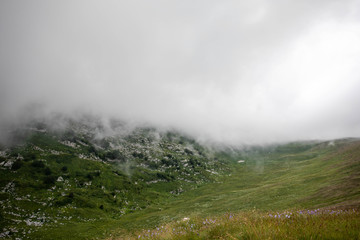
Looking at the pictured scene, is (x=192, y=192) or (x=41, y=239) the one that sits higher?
(x=41, y=239)

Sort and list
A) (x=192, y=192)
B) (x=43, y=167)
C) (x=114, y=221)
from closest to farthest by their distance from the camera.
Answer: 1. (x=114, y=221)
2. (x=43, y=167)
3. (x=192, y=192)

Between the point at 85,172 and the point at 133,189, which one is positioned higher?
the point at 85,172

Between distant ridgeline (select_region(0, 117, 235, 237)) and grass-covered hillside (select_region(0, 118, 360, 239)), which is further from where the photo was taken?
distant ridgeline (select_region(0, 117, 235, 237))

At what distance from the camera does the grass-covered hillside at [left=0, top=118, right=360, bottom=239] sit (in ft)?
93.7

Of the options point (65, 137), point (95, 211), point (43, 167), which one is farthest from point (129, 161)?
point (95, 211)

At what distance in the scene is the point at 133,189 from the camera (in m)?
97.9

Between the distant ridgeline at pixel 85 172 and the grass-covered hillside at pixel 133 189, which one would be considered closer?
the grass-covered hillside at pixel 133 189

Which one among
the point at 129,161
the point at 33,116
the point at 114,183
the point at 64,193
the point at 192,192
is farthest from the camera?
the point at 33,116

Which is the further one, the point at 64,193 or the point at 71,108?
the point at 71,108

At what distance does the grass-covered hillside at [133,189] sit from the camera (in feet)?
93.7

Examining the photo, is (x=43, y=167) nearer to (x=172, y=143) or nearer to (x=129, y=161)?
(x=129, y=161)

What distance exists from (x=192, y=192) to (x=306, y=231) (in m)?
111

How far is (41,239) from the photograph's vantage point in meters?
44.1

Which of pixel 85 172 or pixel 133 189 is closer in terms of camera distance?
pixel 85 172
